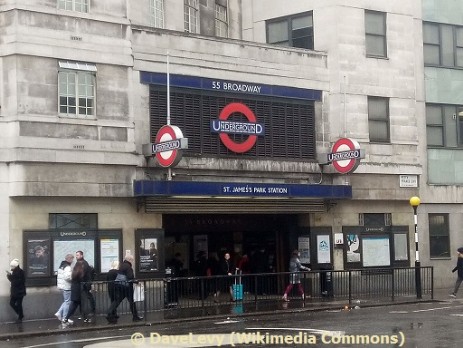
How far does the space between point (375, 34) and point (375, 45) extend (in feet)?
1.37

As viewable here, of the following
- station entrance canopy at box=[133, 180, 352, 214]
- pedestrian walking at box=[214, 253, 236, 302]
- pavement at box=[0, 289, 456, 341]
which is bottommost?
pavement at box=[0, 289, 456, 341]

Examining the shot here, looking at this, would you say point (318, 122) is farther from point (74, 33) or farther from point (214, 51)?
point (74, 33)

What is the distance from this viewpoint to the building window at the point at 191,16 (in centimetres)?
3459

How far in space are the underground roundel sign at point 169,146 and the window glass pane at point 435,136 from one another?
12868mm

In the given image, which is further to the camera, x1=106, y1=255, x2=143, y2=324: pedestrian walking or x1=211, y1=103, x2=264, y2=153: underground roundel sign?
x1=211, y1=103, x2=264, y2=153: underground roundel sign

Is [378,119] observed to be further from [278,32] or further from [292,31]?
[278,32]

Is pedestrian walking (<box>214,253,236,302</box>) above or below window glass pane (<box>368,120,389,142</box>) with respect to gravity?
below

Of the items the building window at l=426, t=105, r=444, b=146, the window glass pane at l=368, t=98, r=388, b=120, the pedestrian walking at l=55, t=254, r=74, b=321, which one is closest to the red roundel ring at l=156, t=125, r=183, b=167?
the pedestrian walking at l=55, t=254, r=74, b=321

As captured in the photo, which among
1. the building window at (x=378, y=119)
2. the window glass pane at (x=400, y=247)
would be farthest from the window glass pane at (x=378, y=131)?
the window glass pane at (x=400, y=247)

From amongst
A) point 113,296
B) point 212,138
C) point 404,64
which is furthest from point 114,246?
point 404,64

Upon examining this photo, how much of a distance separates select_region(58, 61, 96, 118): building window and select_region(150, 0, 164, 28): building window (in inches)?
201

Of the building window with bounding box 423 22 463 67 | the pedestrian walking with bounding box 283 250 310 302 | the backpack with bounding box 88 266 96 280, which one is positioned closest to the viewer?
the backpack with bounding box 88 266 96 280

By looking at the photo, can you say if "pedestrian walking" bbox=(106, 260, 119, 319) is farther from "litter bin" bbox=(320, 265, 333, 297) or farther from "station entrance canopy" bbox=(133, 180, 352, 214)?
"litter bin" bbox=(320, 265, 333, 297)

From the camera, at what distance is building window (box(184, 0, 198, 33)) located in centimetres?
3459
